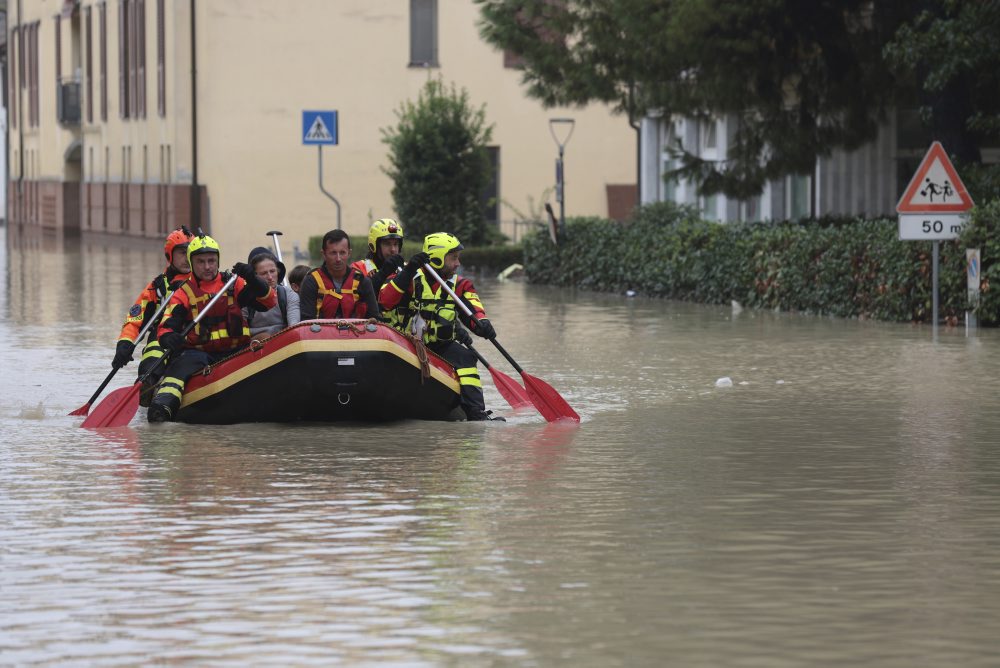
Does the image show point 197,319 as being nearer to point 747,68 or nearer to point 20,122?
point 747,68

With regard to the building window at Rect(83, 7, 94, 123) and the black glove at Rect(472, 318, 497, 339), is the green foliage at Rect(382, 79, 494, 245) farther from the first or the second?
the black glove at Rect(472, 318, 497, 339)

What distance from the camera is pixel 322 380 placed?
583 inches

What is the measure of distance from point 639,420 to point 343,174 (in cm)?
3842

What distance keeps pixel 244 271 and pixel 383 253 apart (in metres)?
1.45

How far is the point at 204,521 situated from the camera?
10.7 meters

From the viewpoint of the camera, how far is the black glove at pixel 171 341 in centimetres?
1537

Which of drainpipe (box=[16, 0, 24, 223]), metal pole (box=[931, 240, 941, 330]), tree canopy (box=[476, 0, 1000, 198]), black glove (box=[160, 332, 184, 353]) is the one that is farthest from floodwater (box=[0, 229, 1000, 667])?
drainpipe (box=[16, 0, 24, 223])

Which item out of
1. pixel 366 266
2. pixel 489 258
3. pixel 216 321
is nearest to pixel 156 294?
pixel 216 321

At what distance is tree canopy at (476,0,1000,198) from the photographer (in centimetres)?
2784

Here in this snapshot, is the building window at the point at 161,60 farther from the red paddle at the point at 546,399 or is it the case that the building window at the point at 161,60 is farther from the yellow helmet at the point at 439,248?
the red paddle at the point at 546,399

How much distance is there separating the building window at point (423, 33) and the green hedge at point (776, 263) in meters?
16.4

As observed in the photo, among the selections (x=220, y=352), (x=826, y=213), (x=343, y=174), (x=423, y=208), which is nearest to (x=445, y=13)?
(x=343, y=174)

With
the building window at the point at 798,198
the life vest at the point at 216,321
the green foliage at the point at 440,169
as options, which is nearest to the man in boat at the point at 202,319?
the life vest at the point at 216,321

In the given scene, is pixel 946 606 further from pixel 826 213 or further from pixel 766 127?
pixel 826 213
